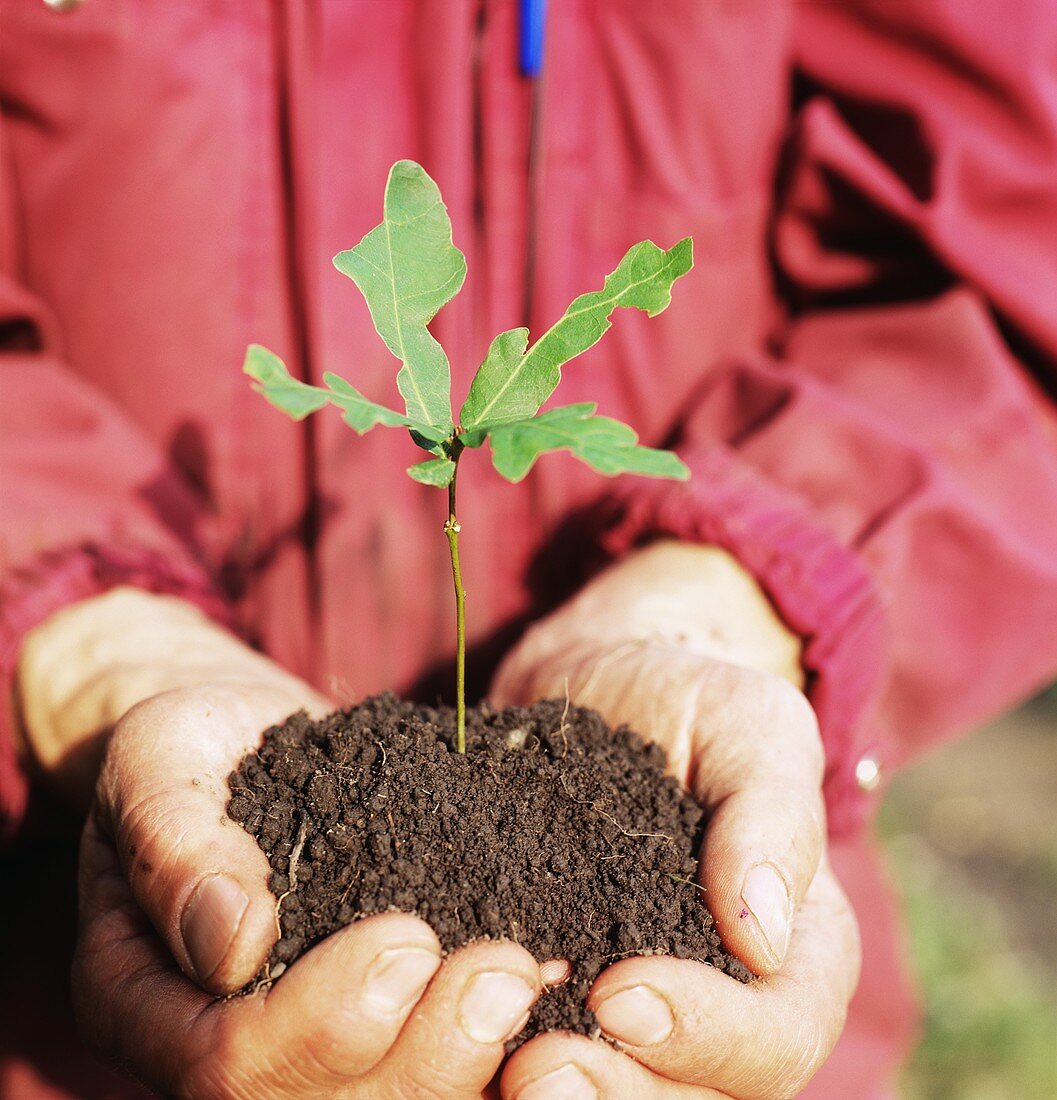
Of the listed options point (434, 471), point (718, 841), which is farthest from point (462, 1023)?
point (434, 471)

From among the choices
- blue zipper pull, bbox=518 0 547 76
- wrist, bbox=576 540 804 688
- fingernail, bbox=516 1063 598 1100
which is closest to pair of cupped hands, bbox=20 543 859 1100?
fingernail, bbox=516 1063 598 1100

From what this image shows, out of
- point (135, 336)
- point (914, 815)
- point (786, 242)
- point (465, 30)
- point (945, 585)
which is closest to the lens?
point (465, 30)

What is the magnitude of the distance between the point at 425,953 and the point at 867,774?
1176 mm

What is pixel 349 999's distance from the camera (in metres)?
1.24

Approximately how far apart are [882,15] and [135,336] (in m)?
1.85

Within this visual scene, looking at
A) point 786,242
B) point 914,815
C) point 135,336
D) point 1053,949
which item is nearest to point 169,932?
point 135,336

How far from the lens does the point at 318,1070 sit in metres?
1.28

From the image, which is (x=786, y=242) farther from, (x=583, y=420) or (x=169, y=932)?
(x=169, y=932)

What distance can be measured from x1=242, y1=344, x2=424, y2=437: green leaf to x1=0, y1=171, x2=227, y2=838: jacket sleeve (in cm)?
84

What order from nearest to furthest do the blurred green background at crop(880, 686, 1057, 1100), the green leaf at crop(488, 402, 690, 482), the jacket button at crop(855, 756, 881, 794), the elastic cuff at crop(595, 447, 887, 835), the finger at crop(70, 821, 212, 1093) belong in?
the green leaf at crop(488, 402, 690, 482) → the finger at crop(70, 821, 212, 1093) → the elastic cuff at crop(595, 447, 887, 835) → the jacket button at crop(855, 756, 881, 794) → the blurred green background at crop(880, 686, 1057, 1100)

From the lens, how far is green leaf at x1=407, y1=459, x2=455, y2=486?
131 centimetres

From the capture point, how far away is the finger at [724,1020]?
1.32 meters

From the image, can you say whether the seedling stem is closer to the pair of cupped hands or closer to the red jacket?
the pair of cupped hands

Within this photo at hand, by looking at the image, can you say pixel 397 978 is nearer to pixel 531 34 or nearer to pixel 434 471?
pixel 434 471
